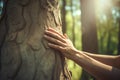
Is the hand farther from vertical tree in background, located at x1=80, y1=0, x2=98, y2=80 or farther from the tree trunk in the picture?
vertical tree in background, located at x1=80, y1=0, x2=98, y2=80

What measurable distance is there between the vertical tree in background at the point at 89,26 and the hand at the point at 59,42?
23.8ft

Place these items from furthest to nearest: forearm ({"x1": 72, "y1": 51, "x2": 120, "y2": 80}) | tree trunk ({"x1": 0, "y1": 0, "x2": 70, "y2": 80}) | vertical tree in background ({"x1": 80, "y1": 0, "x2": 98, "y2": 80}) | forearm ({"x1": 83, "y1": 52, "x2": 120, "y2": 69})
→ 1. vertical tree in background ({"x1": 80, "y1": 0, "x2": 98, "y2": 80})
2. forearm ({"x1": 83, "y1": 52, "x2": 120, "y2": 69})
3. forearm ({"x1": 72, "y1": 51, "x2": 120, "y2": 80})
4. tree trunk ({"x1": 0, "y1": 0, "x2": 70, "y2": 80})

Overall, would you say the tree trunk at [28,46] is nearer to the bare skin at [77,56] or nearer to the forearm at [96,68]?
the bare skin at [77,56]

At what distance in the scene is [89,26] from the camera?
10898mm

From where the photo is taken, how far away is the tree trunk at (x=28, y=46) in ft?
11.3

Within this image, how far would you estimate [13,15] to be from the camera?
356 centimetres

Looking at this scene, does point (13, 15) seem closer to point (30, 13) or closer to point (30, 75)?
point (30, 13)

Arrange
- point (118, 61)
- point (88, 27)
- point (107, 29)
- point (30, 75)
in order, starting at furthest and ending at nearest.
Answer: point (107, 29) < point (88, 27) < point (118, 61) < point (30, 75)

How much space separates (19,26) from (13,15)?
0.14 metres

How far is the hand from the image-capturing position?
3477 millimetres

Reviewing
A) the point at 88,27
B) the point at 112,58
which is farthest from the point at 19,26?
the point at 88,27

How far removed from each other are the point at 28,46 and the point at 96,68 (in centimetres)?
79

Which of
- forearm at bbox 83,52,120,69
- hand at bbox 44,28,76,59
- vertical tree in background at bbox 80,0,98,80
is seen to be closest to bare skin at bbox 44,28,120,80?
hand at bbox 44,28,76,59

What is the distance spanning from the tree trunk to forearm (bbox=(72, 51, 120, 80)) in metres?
0.18
